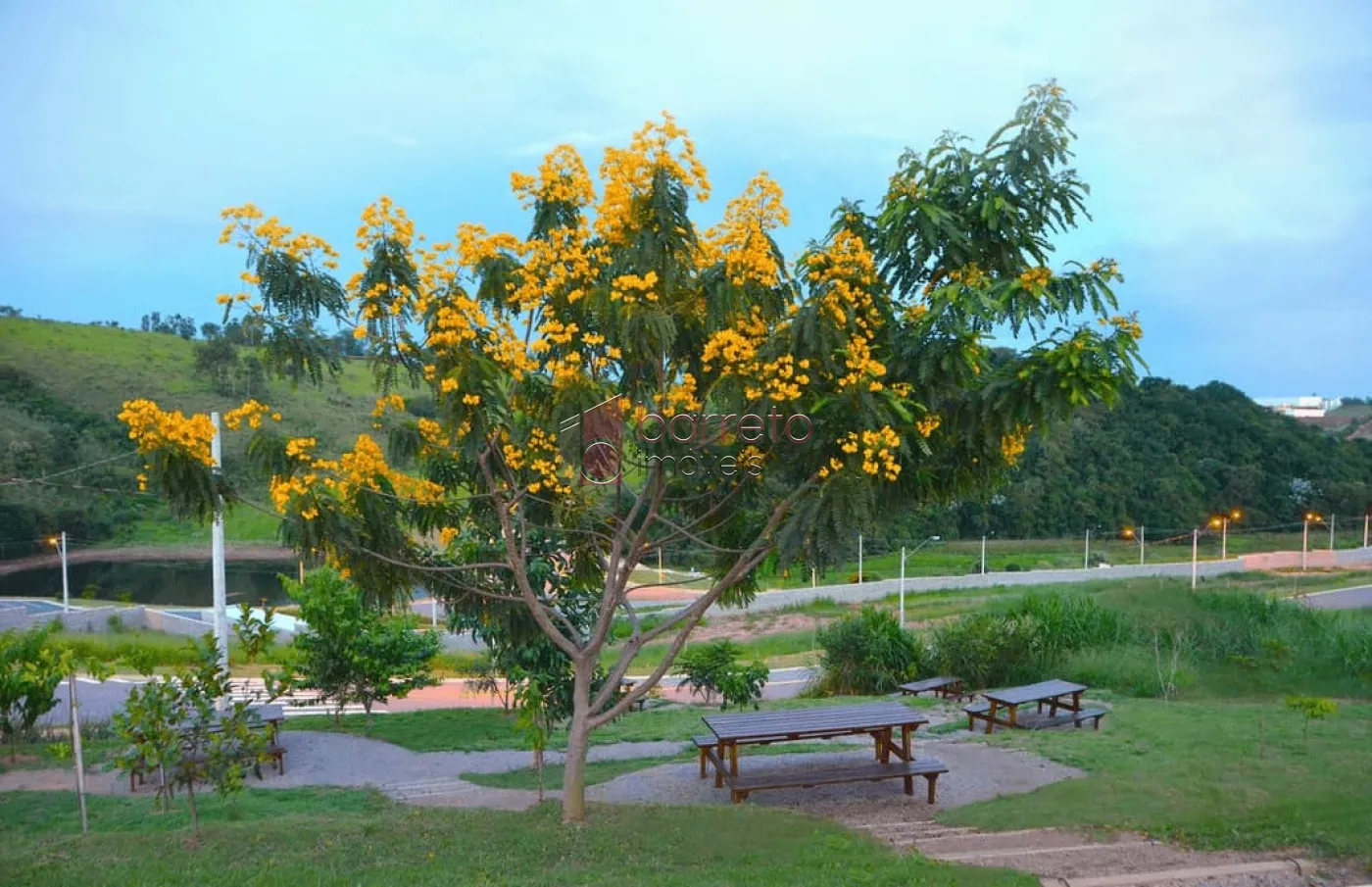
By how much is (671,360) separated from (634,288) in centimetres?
84

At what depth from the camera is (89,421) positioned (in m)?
50.3

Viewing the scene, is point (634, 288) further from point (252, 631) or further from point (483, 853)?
point (483, 853)

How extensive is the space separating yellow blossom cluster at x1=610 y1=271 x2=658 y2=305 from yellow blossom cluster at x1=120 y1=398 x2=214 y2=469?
8.65ft

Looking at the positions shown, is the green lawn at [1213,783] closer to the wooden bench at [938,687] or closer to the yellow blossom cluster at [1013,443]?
the yellow blossom cluster at [1013,443]

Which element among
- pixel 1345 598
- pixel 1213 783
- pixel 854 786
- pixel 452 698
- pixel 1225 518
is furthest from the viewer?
pixel 1225 518

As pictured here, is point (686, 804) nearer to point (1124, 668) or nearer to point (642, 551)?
point (642, 551)

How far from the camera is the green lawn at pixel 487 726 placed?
12.4 meters

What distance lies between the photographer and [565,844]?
6.31 m

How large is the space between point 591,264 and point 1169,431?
5430 centimetres

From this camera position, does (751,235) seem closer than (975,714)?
Yes

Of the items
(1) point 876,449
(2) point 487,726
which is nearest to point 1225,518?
(2) point 487,726

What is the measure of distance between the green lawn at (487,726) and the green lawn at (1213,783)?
11.7ft

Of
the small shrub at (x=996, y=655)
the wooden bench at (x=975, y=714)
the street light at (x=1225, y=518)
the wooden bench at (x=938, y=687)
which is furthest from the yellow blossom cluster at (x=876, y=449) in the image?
the street light at (x=1225, y=518)

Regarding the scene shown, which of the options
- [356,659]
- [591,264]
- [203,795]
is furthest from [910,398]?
[356,659]
